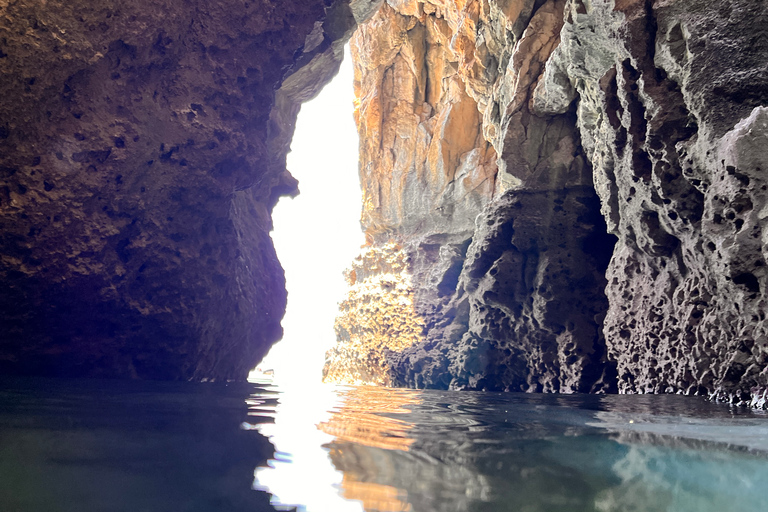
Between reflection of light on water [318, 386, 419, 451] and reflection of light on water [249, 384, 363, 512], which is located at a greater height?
reflection of light on water [249, 384, 363, 512]

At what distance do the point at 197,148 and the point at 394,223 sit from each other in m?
14.5

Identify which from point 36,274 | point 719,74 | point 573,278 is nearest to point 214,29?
point 36,274

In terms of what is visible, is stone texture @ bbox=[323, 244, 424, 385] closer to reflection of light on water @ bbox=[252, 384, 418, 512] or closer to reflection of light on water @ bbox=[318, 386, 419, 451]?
reflection of light on water @ bbox=[318, 386, 419, 451]

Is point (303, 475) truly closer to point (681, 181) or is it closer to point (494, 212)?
point (681, 181)

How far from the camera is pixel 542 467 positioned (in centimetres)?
156

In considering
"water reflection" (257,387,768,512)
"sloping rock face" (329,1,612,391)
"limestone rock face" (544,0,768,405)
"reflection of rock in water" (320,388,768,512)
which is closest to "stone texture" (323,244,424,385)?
"sloping rock face" (329,1,612,391)

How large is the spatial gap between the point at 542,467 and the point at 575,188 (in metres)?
11.3

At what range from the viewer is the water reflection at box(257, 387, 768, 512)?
3.79ft

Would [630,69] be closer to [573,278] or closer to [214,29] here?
[573,278]

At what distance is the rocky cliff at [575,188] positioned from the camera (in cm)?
584

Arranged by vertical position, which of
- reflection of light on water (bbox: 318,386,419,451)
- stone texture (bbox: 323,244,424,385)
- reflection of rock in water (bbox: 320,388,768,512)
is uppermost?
stone texture (bbox: 323,244,424,385)

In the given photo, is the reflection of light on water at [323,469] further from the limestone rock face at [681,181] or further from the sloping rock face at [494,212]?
the sloping rock face at [494,212]

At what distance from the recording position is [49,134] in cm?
641

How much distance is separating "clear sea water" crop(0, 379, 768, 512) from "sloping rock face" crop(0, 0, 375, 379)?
5.03 metres
